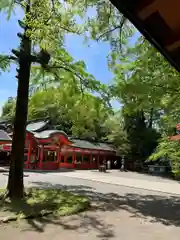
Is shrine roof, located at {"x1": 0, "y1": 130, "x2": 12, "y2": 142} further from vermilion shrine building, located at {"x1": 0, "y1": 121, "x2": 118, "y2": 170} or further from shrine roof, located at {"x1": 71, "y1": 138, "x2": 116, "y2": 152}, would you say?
shrine roof, located at {"x1": 71, "y1": 138, "x2": 116, "y2": 152}

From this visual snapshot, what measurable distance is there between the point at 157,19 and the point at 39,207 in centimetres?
645

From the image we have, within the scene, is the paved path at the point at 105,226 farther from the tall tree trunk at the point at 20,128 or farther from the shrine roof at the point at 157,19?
the shrine roof at the point at 157,19

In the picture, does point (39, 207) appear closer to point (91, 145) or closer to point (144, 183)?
point (144, 183)

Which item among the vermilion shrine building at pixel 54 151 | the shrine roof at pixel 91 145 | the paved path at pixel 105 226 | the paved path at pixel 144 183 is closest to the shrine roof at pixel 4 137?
the vermilion shrine building at pixel 54 151

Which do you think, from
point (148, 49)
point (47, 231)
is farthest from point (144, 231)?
point (148, 49)

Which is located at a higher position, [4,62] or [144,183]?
[4,62]

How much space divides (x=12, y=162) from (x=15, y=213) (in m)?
2.39

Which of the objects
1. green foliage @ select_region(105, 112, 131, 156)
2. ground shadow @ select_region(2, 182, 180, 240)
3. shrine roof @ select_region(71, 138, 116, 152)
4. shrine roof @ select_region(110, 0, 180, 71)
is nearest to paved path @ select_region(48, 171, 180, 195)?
ground shadow @ select_region(2, 182, 180, 240)

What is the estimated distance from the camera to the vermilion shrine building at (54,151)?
22.4 metres

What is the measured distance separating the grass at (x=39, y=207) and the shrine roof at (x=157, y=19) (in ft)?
17.6

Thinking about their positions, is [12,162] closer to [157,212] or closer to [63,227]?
[63,227]

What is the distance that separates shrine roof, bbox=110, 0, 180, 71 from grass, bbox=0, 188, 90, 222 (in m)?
5.36

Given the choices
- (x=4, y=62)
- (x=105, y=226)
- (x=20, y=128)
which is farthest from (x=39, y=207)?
(x=4, y=62)

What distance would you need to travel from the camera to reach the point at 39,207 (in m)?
6.89
